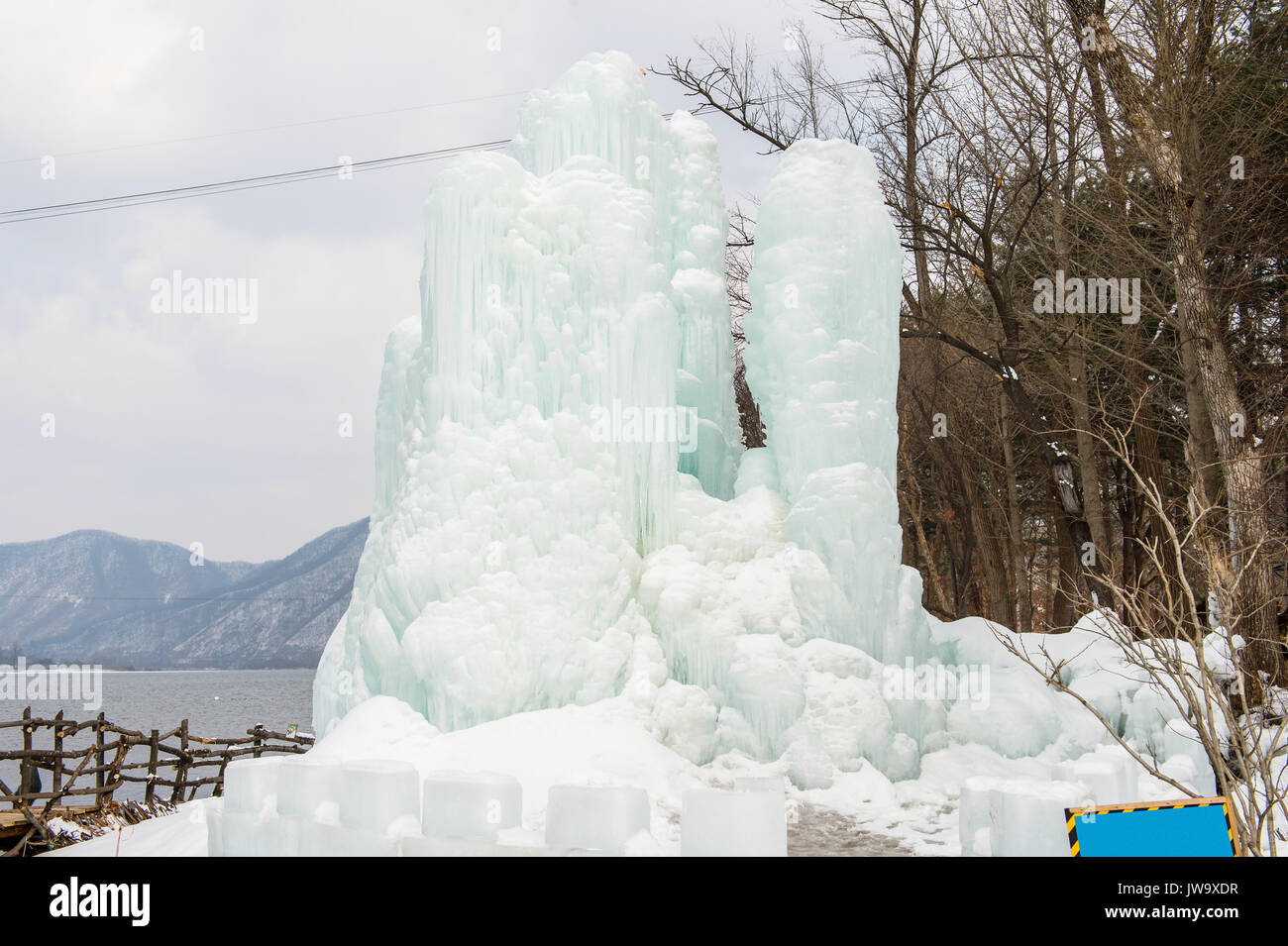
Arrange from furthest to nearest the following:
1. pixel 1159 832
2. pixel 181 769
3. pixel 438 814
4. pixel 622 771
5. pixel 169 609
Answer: pixel 169 609
pixel 181 769
pixel 622 771
pixel 438 814
pixel 1159 832

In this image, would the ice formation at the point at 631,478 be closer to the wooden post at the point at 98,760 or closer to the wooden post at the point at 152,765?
the wooden post at the point at 98,760

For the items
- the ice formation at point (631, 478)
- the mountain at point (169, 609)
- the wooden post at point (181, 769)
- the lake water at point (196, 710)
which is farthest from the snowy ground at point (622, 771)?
the mountain at point (169, 609)

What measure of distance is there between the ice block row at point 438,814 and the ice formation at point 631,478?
2.16 m

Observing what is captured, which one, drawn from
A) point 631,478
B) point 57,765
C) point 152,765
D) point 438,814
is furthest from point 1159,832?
point 152,765

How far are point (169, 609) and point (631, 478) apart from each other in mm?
192529

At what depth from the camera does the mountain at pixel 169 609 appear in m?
171

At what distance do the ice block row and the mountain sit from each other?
164 meters

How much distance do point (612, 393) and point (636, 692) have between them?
2.77 metres

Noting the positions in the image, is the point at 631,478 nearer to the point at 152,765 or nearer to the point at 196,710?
the point at 152,765

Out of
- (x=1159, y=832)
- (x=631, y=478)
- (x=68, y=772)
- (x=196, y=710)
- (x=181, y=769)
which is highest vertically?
(x=631, y=478)

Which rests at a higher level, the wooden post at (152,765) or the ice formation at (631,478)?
the ice formation at (631,478)

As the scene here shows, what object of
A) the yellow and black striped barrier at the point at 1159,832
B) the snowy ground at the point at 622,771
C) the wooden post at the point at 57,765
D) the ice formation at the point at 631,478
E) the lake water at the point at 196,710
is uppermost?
the ice formation at the point at 631,478

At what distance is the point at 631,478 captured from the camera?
10.0 m

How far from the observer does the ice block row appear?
5.78 m
